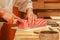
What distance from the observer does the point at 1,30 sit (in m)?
1.36

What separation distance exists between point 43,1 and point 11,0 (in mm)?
1522

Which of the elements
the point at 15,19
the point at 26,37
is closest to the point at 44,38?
the point at 26,37

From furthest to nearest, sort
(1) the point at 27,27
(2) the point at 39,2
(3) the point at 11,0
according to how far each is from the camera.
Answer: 1. (2) the point at 39,2
2. (3) the point at 11,0
3. (1) the point at 27,27

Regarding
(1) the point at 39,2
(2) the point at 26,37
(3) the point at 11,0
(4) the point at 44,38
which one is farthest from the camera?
(1) the point at 39,2

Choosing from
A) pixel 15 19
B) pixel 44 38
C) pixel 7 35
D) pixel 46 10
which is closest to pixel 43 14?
pixel 46 10

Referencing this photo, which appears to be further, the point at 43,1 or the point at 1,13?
the point at 43,1

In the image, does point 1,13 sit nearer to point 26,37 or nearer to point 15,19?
point 15,19

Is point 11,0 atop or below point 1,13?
atop

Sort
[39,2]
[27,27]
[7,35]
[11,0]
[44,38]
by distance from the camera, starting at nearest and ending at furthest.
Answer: [44,38] < [7,35] < [27,27] < [11,0] < [39,2]

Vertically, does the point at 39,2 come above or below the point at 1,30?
above

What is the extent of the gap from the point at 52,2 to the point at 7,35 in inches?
94.5

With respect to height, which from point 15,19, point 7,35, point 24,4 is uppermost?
point 24,4

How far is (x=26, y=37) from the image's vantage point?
1145 mm

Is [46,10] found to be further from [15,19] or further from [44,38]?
[44,38]
